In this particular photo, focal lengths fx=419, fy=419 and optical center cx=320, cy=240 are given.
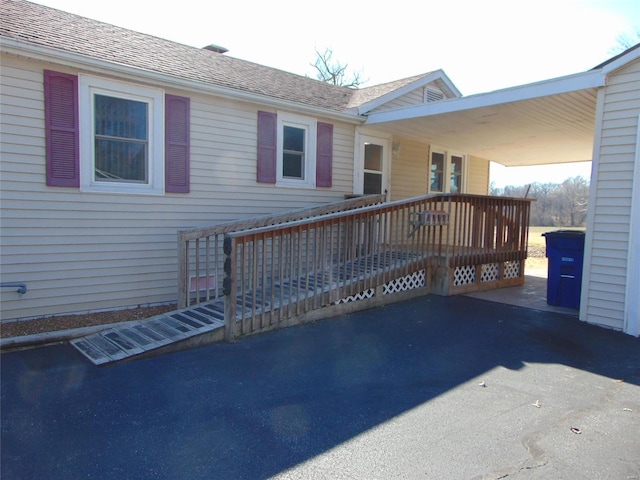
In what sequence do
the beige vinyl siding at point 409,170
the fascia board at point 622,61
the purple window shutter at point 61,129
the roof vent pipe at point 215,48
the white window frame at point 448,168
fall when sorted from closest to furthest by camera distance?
the fascia board at point 622,61
the purple window shutter at point 61,129
the roof vent pipe at point 215,48
the beige vinyl siding at point 409,170
the white window frame at point 448,168

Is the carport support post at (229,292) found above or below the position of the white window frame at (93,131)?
below

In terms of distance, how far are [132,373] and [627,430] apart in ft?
13.2

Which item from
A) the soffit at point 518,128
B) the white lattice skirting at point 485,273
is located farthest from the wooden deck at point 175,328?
the soffit at point 518,128

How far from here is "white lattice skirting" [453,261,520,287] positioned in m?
7.51

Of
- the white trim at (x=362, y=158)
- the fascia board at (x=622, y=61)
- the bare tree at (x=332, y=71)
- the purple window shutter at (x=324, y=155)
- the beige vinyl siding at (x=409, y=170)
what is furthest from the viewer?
the bare tree at (x=332, y=71)

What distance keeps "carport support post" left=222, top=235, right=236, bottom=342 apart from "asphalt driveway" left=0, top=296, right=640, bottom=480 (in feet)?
0.58

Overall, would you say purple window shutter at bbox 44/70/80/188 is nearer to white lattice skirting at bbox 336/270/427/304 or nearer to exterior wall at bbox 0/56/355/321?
exterior wall at bbox 0/56/355/321

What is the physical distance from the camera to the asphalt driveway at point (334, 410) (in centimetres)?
252

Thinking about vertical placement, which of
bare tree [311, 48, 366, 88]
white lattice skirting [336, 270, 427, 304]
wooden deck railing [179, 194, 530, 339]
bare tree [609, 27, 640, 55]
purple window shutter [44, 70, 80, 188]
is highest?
bare tree [609, 27, 640, 55]

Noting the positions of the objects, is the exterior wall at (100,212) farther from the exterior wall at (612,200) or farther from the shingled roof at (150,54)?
the exterior wall at (612,200)

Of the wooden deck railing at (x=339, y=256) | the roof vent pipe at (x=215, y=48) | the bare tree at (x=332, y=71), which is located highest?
the bare tree at (x=332, y=71)

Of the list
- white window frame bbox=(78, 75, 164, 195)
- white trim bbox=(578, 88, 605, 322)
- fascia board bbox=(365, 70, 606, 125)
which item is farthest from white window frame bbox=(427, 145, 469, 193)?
white window frame bbox=(78, 75, 164, 195)

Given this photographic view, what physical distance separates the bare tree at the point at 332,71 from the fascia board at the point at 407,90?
16160mm

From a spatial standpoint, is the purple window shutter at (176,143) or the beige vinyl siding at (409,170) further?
the beige vinyl siding at (409,170)
